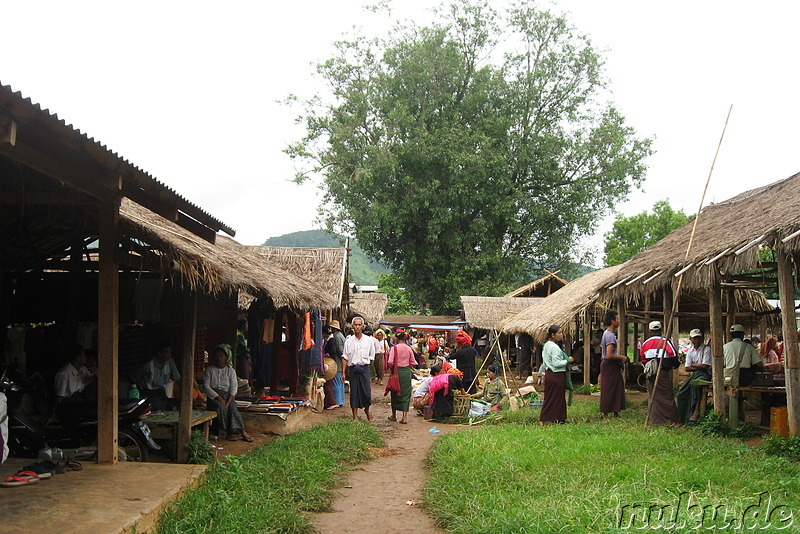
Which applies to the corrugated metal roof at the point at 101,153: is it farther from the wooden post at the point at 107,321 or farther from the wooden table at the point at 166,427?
the wooden table at the point at 166,427

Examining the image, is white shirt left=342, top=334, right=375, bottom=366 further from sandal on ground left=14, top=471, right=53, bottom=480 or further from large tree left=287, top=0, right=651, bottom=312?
large tree left=287, top=0, right=651, bottom=312

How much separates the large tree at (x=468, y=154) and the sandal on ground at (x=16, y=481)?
27.8 metres

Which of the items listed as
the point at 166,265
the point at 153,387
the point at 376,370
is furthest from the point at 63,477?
the point at 376,370

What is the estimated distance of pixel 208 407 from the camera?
1002 centimetres

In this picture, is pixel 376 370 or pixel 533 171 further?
pixel 533 171

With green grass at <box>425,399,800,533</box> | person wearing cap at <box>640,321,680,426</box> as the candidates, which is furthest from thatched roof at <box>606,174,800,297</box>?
green grass at <box>425,399,800,533</box>

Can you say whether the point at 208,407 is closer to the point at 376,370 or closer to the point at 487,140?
the point at 376,370

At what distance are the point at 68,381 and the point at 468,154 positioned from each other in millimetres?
26643

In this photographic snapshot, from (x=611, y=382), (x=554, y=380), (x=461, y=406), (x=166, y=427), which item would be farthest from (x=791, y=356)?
(x=166, y=427)

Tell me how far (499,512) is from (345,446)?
416 cm

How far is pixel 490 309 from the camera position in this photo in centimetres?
2912

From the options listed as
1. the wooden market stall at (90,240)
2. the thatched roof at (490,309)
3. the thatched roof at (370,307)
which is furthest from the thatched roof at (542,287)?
the wooden market stall at (90,240)

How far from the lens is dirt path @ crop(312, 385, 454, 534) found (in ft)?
20.2

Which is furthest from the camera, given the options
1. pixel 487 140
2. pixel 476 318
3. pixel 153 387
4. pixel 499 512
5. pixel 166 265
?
pixel 487 140
